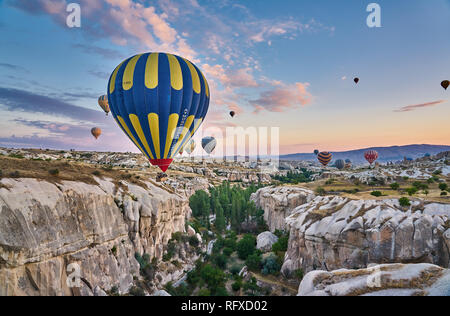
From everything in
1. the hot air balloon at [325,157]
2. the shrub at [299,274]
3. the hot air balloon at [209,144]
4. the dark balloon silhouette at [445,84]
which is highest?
the dark balloon silhouette at [445,84]

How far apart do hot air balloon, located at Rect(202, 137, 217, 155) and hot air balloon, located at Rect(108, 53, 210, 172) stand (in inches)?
2885

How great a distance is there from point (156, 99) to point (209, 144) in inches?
3002

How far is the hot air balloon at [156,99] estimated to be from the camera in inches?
775

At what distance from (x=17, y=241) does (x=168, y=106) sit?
1370 cm

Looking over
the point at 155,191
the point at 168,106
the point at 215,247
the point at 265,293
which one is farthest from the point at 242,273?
the point at 168,106

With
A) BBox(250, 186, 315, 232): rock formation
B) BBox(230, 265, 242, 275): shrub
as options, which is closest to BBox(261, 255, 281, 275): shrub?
BBox(230, 265, 242, 275): shrub

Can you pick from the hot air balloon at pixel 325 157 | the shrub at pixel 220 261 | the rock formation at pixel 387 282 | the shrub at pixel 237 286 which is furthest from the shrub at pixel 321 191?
the hot air balloon at pixel 325 157

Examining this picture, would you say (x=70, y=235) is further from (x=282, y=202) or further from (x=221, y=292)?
(x=282, y=202)

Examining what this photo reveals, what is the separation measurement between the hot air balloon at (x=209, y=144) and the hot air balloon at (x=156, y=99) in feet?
240

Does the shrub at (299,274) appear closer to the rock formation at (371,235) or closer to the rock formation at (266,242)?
the rock formation at (371,235)
